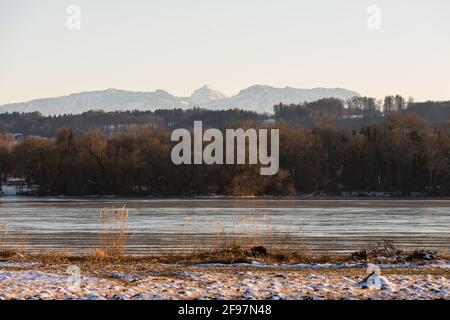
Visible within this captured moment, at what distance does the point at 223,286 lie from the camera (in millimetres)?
14344

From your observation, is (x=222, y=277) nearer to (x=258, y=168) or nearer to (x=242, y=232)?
(x=242, y=232)

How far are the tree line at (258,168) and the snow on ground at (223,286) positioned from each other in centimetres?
7790

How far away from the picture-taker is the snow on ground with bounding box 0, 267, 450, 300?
13.2m

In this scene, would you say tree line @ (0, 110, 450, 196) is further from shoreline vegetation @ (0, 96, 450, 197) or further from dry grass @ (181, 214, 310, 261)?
dry grass @ (181, 214, 310, 261)

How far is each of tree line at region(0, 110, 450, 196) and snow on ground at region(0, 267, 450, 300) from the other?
77.9 m

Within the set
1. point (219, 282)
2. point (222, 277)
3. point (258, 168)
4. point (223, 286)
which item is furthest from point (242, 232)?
point (258, 168)

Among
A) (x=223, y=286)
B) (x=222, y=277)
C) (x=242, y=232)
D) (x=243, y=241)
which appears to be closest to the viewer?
(x=223, y=286)

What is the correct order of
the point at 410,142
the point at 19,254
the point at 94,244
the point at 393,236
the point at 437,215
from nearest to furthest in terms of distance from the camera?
the point at 19,254
the point at 94,244
the point at 393,236
the point at 437,215
the point at 410,142

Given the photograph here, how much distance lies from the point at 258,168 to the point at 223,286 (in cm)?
8052

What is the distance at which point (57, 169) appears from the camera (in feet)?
331

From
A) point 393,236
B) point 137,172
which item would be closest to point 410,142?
point 137,172
